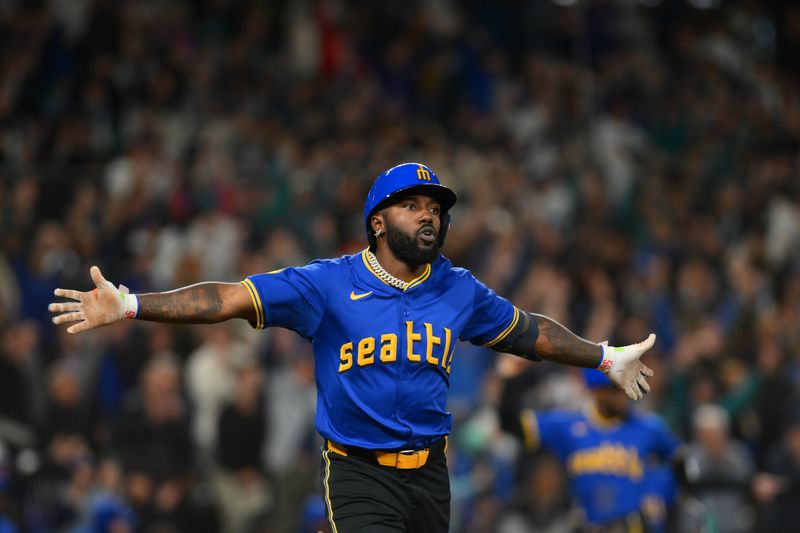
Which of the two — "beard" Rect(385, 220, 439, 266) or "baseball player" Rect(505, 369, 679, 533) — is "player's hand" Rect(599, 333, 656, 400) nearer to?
"beard" Rect(385, 220, 439, 266)

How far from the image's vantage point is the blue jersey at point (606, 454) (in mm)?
9398

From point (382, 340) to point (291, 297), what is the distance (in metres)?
0.45

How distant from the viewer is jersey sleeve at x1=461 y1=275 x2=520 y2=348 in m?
6.54

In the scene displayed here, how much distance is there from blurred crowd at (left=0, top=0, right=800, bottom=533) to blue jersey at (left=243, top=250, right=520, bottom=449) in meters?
2.20

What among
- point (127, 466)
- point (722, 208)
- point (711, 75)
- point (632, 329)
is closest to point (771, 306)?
point (722, 208)

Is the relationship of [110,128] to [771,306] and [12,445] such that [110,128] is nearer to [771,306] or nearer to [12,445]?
[12,445]

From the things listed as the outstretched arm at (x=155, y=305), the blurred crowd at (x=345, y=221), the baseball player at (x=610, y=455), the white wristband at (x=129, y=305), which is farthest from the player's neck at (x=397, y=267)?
the baseball player at (x=610, y=455)

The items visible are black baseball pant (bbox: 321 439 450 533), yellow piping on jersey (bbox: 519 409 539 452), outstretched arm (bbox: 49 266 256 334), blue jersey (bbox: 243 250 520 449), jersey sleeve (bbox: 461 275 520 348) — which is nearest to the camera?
Result: outstretched arm (bbox: 49 266 256 334)

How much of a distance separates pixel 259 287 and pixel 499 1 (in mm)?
13013

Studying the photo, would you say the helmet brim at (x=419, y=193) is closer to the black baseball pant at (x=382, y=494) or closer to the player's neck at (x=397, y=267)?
the player's neck at (x=397, y=267)

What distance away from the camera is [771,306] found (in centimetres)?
1436

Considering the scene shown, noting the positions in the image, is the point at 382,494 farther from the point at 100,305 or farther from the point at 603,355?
the point at 100,305

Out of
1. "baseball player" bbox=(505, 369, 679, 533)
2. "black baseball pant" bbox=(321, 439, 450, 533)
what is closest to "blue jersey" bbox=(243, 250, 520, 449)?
"black baseball pant" bbox=(321, 439, 450, 533)

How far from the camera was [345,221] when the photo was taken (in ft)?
44.1
